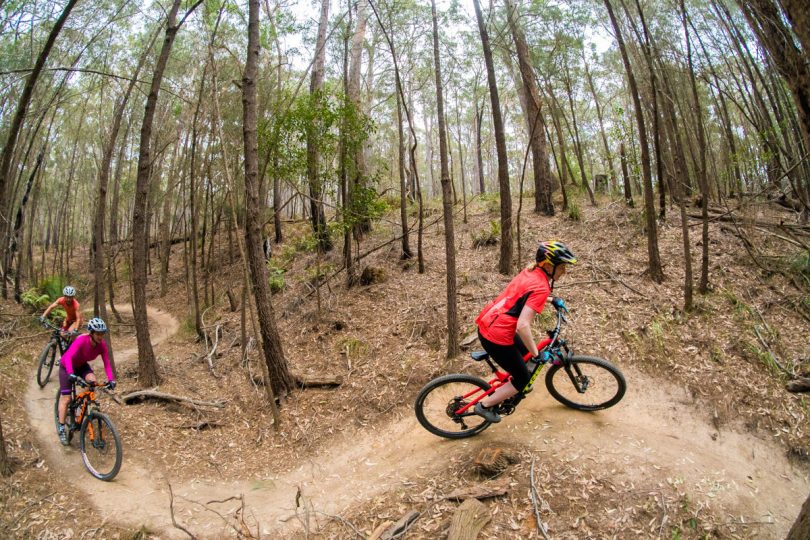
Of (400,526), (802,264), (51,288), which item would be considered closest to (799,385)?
(802,264)

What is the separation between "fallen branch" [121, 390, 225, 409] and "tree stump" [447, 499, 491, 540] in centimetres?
531

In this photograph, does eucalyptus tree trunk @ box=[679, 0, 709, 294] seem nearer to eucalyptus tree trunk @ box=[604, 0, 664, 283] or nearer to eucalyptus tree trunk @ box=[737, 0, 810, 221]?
eucalyptus tree trunk @ box=[604, 0, 664, 283]

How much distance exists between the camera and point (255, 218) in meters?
6.85

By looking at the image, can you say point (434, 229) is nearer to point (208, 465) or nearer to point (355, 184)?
point (355, 184)

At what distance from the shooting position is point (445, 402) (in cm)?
539

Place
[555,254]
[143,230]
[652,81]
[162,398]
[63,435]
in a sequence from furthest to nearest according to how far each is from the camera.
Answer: [143,230], [162,398], [652,81], [63,435], [555,254]

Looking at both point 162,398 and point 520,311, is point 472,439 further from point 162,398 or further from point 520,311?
point 162,398

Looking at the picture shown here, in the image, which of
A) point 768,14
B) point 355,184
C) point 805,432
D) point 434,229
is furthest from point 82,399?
point 434,229

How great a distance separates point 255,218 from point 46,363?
609cm

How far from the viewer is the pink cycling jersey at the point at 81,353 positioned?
225 inches

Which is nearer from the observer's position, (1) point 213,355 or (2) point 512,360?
(2) point 512,360

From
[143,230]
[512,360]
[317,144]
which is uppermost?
[317,144]

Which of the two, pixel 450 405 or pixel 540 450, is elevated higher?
pixel 450 405

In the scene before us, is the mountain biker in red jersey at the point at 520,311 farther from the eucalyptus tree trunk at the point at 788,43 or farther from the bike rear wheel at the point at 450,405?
the eucalyptus tree trunk at the point at 788,43
